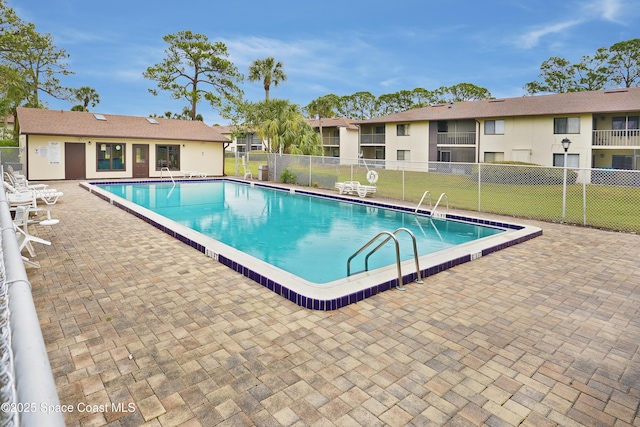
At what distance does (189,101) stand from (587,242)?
34107 mm

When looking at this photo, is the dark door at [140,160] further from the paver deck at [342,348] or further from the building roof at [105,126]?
the paver deck at [342,348]

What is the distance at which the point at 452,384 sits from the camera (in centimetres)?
329

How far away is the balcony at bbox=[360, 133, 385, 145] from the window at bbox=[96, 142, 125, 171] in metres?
21.6

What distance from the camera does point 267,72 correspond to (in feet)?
123

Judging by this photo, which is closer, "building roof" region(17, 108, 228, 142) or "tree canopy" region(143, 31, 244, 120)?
"building roof" region(17, 108, 228, 142)

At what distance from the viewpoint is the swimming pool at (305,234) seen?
5.55 m

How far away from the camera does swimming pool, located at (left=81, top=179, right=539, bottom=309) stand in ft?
18.2

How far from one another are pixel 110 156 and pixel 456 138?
23.9 metres

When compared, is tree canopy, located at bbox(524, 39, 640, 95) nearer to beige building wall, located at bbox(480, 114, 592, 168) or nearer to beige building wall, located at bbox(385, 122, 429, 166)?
beige building wall, located at bbox(480, 114, 592, 168)

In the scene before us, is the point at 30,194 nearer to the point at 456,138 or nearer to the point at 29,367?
the point at 29,367

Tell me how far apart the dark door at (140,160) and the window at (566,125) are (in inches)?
1007

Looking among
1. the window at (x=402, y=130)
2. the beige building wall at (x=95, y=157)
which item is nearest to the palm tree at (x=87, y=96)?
the beige building wall at (x=95, y=157)

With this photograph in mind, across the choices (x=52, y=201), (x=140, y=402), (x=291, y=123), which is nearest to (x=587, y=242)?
(x=140, y=402)

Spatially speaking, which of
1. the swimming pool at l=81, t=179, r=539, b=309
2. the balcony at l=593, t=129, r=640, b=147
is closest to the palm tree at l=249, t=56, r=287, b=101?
the swimming pool at l=81, t=179, r=539, b=309
